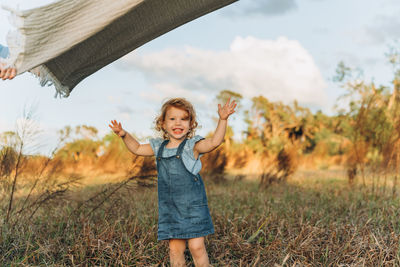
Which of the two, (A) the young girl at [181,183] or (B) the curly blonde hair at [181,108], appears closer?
(A) the young girl at [181,183]

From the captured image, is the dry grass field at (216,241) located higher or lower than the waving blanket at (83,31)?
lower

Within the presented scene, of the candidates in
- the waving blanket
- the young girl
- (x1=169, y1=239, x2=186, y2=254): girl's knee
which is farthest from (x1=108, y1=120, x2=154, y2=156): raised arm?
(x1=169, y1=239, x2=186, y2=254): girl's knee

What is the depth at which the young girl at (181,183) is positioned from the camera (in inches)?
93.4

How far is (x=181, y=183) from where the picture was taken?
2.40m

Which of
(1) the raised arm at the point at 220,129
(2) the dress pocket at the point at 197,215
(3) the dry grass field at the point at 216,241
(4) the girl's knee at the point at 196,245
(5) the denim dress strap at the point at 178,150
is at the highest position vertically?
(1) the raised arm at the point at 220,129

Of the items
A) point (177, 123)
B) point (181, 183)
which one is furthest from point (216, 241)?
point (177, 123)

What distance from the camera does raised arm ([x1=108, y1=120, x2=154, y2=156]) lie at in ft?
8.05

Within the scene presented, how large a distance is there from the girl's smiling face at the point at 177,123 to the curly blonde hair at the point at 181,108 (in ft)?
0.08

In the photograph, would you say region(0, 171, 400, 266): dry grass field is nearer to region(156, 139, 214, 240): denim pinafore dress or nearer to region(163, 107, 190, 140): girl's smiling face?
region(156, 139, 214, 240): denim pinafore dress

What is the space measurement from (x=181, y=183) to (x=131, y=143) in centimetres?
44

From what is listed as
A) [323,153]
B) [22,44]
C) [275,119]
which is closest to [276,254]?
[22,44]

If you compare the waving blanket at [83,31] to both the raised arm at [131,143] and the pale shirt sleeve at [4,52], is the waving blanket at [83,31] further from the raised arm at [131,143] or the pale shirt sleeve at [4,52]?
the raised arm at [131,143]

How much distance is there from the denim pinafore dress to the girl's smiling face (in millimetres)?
71

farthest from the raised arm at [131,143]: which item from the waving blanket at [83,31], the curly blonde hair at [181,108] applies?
the waving blanket at [83,31]
